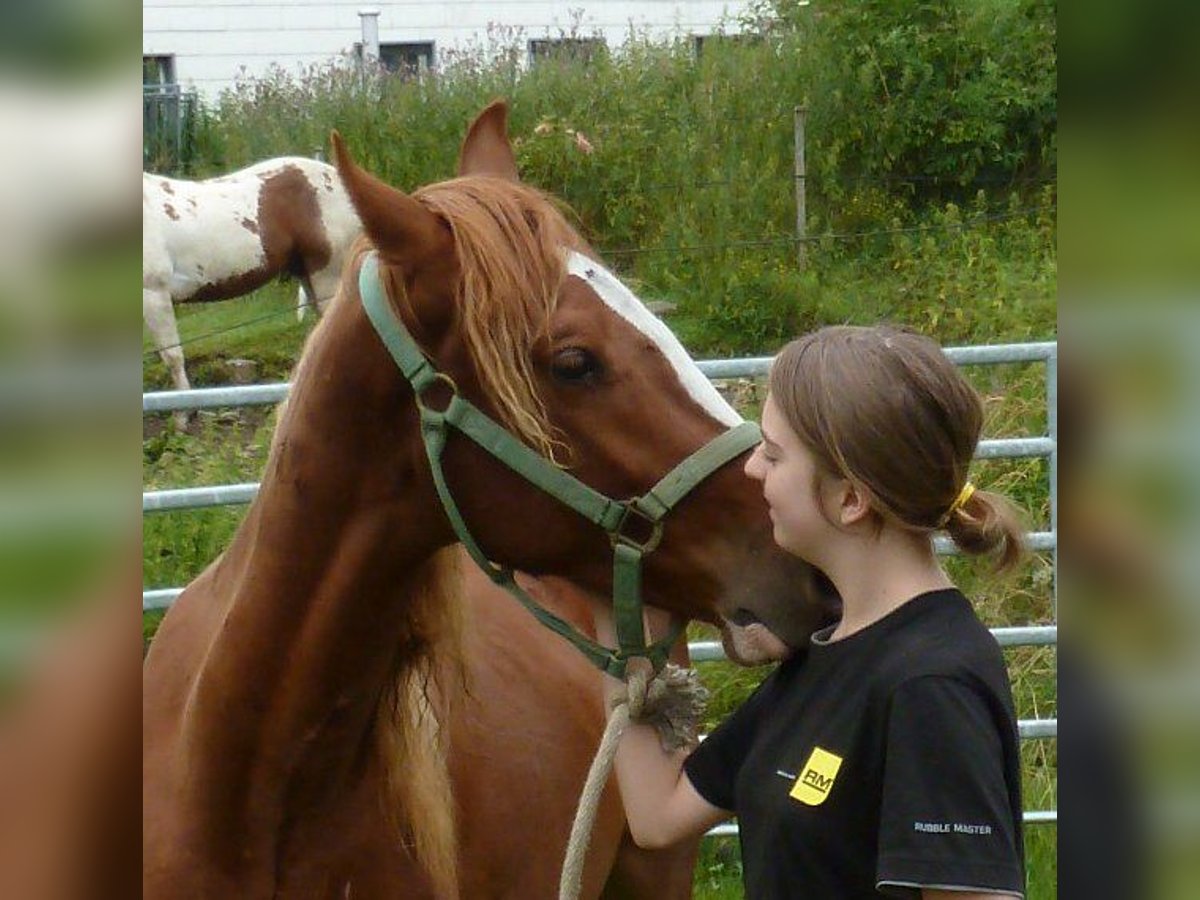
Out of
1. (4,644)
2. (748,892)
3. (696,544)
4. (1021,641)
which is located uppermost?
(4,644)

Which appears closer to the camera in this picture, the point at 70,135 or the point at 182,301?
the point at 70,135

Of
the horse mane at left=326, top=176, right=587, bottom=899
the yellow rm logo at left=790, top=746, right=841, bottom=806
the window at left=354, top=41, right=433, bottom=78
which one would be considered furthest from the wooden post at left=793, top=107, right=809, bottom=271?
the yellow rm logo at left=790, top=746, right=841, bottom=806

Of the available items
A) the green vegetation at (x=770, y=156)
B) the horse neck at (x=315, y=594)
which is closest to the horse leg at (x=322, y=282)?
the green vegetation at (x=770, y=156)

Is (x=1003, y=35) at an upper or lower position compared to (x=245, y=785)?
upper

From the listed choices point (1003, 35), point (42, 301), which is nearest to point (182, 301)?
point (1003, 35)

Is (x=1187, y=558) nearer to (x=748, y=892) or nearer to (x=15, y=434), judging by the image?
(x=15, y=434)

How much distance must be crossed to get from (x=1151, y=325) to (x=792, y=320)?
7096mm

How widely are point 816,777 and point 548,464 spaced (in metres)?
0.49

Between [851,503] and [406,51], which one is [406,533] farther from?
[406,51]

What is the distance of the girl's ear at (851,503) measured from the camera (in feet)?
4.25

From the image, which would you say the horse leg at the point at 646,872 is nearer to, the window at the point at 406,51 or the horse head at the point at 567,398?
the horse head at the point at 567,398

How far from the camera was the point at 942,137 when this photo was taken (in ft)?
29.1

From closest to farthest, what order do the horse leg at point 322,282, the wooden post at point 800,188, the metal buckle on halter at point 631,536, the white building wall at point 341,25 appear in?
Result: 1. the metal buckle on halter at point 631,536
2. the wooden post at point 800,188
3. the horse leg at point 322,282
4. the white building wall at point 341,25

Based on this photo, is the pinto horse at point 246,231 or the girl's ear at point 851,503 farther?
the pinto horse at point 246,231
